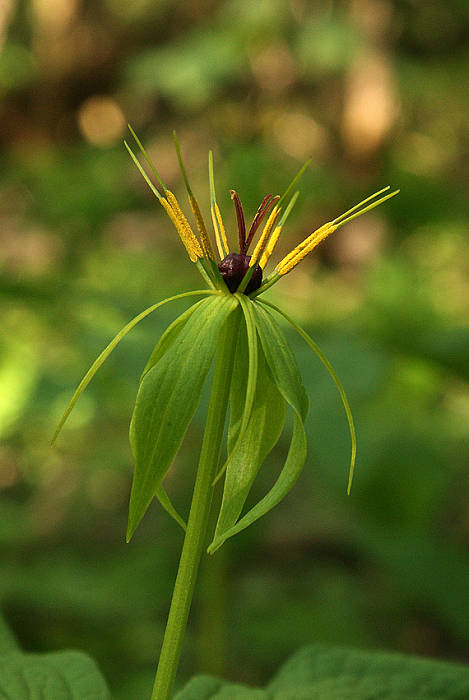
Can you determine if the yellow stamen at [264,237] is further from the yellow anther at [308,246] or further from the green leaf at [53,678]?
the green leaf at [53,678]

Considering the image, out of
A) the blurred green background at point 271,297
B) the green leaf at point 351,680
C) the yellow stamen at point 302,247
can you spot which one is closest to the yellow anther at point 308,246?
the yellow stamen at point 302,247

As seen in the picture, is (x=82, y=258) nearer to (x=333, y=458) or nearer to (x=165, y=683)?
(x=333, y=458)

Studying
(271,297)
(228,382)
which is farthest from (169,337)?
(271,297)

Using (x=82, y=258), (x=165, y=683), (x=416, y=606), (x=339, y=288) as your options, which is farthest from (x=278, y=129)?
(x=165, y=683)

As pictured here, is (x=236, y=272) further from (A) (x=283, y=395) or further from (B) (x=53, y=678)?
(B) (x=53, y=678)

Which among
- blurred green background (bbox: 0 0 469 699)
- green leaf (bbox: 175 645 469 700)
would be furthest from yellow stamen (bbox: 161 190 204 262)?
blurred green background (bbox: 0 0 469 699)

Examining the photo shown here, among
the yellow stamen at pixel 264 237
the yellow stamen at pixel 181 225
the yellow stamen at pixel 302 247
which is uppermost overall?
the yellow stamen at pixel 181 225
